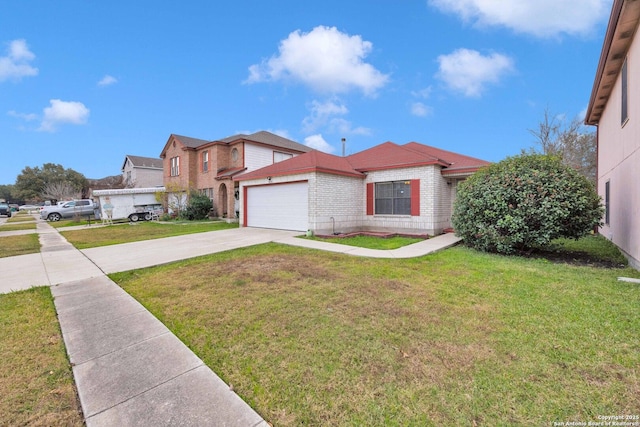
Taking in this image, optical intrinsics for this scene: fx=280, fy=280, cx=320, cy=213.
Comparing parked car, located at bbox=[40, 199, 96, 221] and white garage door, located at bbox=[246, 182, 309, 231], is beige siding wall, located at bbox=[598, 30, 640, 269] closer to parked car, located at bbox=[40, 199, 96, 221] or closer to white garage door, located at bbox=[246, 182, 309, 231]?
white garage door, located at bbox=[246, 182, 309, 231]

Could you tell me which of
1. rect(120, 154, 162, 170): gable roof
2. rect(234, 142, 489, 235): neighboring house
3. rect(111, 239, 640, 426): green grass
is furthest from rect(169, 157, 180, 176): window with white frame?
rect(111, 239, 640, 426): green grass

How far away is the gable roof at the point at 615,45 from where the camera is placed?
566 cm

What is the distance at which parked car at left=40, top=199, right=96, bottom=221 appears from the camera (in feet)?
82.9

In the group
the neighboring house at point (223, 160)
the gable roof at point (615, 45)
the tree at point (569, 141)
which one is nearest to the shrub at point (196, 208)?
the neighboring house at point (223, 160)

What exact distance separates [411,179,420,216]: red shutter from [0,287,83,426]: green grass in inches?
446

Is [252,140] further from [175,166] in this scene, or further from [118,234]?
[118,234]

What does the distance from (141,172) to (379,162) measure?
33553mm

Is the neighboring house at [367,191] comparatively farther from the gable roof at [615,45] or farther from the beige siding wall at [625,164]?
the gable roof at [615,45]

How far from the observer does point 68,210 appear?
26.0 meters

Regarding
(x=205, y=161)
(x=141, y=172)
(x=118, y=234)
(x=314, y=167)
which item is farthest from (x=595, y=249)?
(x=141, y=172)

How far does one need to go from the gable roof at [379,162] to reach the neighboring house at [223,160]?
519cm

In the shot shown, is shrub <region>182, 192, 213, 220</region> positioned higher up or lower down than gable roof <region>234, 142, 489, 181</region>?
lower down

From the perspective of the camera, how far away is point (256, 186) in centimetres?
1500

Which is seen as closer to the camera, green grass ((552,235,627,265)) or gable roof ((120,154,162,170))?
green grass ((552,235,627,265))
